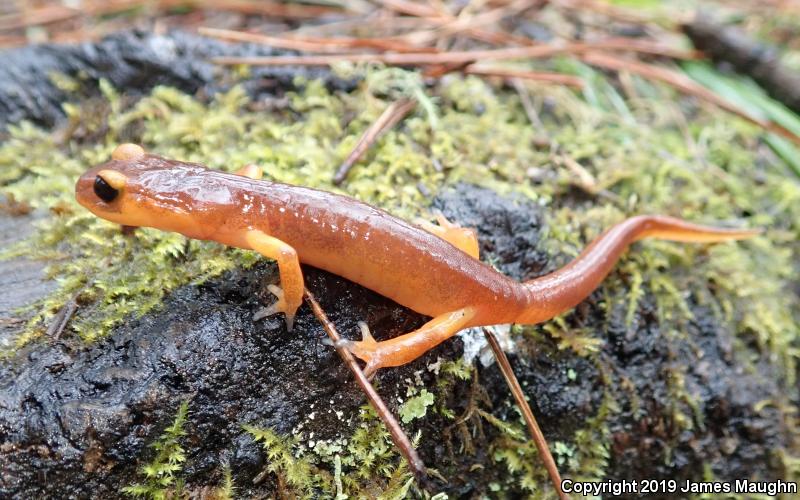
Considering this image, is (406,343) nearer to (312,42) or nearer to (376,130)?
(376,130)

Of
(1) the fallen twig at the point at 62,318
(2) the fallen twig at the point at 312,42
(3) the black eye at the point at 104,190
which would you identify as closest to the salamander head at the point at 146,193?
(3) the black eye at the point at 104,190

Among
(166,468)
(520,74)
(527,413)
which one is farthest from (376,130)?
(166,468)

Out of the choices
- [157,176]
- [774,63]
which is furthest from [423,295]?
[774,63]

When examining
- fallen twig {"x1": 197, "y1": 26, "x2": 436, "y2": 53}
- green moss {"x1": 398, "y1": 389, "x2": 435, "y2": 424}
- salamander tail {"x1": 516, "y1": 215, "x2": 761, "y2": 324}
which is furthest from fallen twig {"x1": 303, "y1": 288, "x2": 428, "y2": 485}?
fallen twig {"x1": 197, "y1": 26, "x2": 436, "y2": 53}

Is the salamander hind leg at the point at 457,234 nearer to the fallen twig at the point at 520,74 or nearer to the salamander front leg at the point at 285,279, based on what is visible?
the salamander front leg at the point at 285,279

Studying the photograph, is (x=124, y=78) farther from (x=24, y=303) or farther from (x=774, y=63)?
(x=774, y=63)

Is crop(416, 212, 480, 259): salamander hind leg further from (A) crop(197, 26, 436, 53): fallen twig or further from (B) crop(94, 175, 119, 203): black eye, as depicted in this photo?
(A) crop(197, 26, 436, 53): fallen twig
